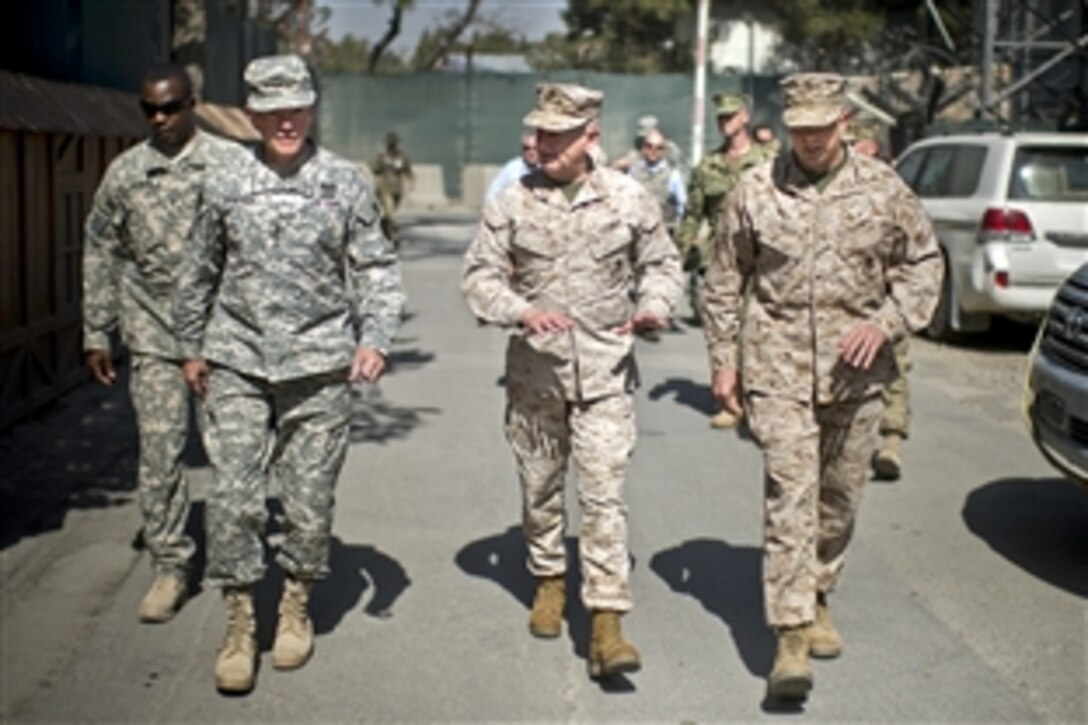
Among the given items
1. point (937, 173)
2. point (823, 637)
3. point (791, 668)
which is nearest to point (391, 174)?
point (937, 173)

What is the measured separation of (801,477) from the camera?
5438 mm

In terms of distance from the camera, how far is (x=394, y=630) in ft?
20.2

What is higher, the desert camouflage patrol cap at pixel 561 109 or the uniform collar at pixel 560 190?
the desert camouflage patrol cap at pixel 561 109

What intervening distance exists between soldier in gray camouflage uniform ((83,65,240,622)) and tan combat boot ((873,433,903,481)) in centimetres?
387

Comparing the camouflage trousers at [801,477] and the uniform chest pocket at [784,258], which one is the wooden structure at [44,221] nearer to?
the uniform chest pocket at [784,258]

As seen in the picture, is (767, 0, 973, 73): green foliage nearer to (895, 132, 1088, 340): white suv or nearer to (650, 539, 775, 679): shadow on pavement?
(895, 132, 1088, 340): white suv

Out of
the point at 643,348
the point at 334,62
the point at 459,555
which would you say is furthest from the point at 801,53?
the point at 459,555

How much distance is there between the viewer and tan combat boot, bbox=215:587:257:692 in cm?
546

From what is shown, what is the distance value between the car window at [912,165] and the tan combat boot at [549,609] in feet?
32.6

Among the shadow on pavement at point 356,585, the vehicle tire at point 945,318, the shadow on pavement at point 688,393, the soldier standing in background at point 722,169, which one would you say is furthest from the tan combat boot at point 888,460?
the vehicle tire at point 945,318

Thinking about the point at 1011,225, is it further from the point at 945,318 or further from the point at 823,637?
the point at 823,637

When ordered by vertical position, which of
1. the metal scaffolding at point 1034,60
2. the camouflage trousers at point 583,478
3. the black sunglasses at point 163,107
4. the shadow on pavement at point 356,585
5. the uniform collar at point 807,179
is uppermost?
the metal scaffolding at point 1034,60

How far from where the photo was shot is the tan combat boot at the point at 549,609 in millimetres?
6047

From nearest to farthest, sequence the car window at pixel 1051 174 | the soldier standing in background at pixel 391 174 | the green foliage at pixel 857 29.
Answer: the car window at pixel 1051 174 < the soldier standing in background at pixel 391 174 < the green foliage at pixel 857 29
